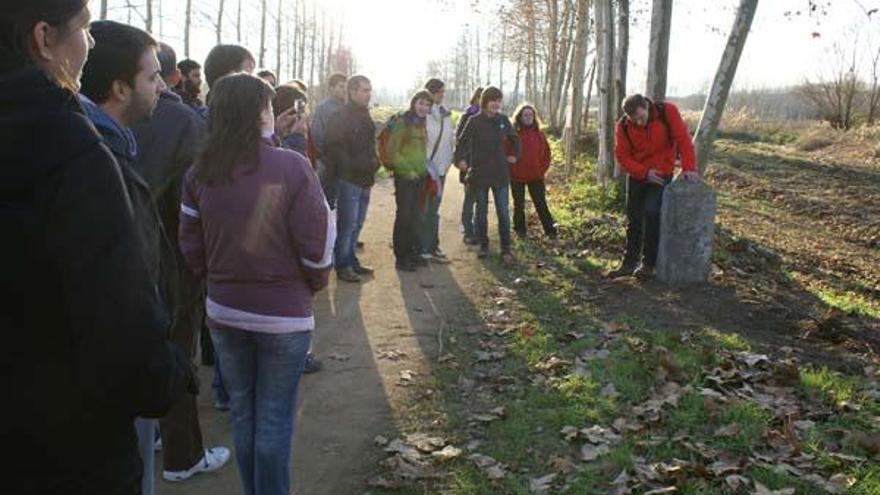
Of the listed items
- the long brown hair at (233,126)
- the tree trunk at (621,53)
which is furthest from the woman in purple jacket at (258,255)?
the tree trunk at (621,53)

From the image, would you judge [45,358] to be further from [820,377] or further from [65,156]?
[820,377]

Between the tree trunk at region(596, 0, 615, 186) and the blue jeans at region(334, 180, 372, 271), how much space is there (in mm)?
5805

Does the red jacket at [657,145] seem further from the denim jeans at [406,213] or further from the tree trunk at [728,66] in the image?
the denim jeans at [406,213]

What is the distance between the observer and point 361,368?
616 cm

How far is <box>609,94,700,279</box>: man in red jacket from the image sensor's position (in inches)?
316

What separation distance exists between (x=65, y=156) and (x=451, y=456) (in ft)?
11.0

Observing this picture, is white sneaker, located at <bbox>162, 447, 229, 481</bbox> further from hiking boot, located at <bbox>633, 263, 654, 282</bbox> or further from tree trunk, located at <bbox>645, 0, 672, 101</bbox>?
tree trunk, located at <bbox>645, 0, 672, 101</bbox>

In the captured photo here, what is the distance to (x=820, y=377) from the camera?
531 centimetres

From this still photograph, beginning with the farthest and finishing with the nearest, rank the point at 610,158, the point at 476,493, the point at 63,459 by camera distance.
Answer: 1. the point at 610,158
2. the point at 476,493
3. the point at 63,459

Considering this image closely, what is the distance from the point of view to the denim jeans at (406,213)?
9.35m

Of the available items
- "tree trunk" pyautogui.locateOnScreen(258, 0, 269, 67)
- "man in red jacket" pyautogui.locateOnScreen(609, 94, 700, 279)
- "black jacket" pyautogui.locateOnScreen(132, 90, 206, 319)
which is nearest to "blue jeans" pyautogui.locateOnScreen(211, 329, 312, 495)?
"black jacket" pyautogui.locateOnScreen(132, 90, 206, 319)

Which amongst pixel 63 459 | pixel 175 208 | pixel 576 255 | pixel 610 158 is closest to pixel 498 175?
pixel 576 255

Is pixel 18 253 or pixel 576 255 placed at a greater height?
pixel 18 253

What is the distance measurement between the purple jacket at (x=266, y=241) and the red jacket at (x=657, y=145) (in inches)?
216
